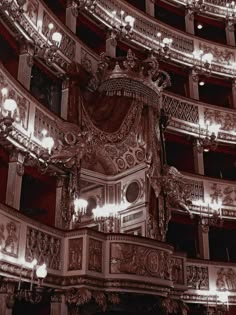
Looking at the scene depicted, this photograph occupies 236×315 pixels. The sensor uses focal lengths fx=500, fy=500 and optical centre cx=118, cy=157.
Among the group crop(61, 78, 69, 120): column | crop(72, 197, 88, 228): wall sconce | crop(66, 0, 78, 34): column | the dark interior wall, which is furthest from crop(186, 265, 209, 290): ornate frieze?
crop(66, 0, 78, 34): column

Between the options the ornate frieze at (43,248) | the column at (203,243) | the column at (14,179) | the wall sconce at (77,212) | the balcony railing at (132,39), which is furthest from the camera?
the column at (203,243)

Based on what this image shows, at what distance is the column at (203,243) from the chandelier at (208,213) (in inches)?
3.7

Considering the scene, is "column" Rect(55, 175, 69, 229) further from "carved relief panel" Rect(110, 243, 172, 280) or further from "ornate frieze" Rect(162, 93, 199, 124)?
"ornate frieze" Rect(162, 93, 199, 124)

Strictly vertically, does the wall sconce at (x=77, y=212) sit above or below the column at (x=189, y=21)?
below

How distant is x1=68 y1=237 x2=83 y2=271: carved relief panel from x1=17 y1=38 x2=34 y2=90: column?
12.5 feet

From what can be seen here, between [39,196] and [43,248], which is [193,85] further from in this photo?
[43,248]

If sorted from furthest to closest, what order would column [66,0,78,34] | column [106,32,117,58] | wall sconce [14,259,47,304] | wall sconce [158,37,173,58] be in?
column [106,32,117,58]
wall sconce [158,37,173,58]
column [66,0,78,34]
wall sconce [14,259,47,304]

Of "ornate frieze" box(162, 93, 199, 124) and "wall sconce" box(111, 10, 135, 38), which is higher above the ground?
"wall sconce" box(111, 10, 135, 38)

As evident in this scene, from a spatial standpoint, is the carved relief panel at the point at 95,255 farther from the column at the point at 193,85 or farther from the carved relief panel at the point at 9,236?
the column at the point at 193,85

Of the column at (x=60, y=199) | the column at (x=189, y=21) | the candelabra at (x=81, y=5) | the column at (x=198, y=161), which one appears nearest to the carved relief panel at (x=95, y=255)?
the column at (x=60, y=199)

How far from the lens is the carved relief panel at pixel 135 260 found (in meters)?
10.4

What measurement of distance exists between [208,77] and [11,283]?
12.0 meters

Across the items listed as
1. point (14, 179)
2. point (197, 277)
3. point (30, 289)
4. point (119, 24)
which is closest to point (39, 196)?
point (14, 179)

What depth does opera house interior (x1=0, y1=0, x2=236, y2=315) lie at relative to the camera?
10.1 metres
